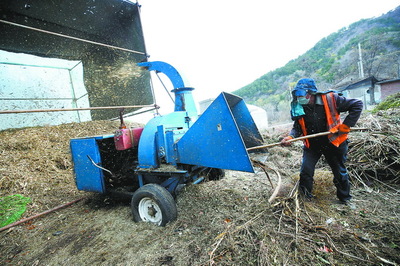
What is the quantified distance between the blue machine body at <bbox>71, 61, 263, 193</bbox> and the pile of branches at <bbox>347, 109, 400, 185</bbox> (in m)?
1.93

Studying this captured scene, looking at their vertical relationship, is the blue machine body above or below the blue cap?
below

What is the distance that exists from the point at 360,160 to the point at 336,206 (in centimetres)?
137

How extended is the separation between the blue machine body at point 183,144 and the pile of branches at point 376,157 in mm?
1933

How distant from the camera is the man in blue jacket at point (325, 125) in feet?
7.80

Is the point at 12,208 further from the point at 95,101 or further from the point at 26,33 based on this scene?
the point at 26,33

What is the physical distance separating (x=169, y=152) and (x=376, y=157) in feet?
11.6

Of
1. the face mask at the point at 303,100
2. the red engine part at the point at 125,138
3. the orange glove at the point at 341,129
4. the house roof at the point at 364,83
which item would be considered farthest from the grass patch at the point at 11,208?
the house roof at the point at 364,83

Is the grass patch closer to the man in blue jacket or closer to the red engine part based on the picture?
the red engine part

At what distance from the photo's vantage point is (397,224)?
6.33ft

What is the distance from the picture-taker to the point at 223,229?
7.06ft

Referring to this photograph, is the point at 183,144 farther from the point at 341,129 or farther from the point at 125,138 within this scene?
the point at 341,129

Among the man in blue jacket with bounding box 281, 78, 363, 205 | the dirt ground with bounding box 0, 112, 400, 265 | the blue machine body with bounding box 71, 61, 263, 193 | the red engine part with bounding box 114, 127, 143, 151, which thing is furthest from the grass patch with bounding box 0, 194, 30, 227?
the man in blue jacket with bounding box 281, 78, 363, 205

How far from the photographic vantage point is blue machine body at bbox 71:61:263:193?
2057 millimetres

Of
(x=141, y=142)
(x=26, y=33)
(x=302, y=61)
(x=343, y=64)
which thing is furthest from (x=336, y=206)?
(x=302, y=61)
